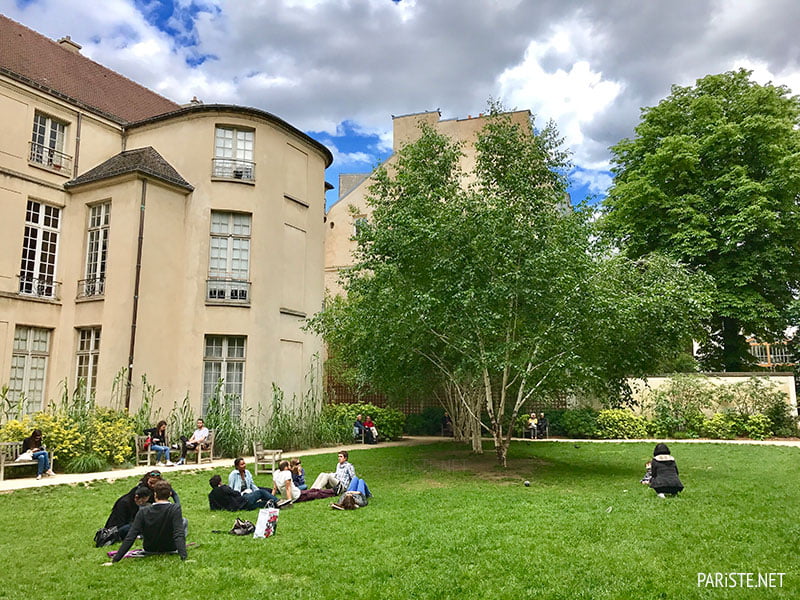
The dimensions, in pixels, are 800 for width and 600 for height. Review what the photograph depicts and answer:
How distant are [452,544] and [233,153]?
Answer: 15535mm

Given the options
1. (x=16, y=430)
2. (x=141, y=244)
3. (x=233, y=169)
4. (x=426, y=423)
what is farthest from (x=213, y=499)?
(x=426, y=423)

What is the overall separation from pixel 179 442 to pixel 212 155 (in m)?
8.70

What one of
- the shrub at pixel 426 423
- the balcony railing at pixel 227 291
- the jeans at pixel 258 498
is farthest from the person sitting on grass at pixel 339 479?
the shrub at pixel 426 423

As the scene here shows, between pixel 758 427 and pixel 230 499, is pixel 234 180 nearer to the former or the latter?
pixel 230 499

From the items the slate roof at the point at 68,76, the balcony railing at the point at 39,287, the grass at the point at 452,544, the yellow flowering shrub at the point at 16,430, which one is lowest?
the grass at the point at 452,544

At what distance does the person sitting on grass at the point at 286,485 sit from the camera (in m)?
10.2

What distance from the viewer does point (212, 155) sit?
63.0ft

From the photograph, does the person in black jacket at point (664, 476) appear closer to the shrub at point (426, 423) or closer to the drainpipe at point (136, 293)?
the drainpipe at point (136, 293)

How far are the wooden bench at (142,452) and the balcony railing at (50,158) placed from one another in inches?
350

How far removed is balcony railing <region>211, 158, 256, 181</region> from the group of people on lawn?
35.9ft

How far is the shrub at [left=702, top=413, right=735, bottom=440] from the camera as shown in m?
21.3

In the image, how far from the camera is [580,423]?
2317cm

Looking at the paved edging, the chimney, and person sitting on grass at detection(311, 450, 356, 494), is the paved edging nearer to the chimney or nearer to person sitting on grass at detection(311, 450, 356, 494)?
person sitting on grass at detection(311, 450, 356, 494)

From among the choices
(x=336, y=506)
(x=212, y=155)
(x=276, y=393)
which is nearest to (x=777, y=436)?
(x=276, y=393)
